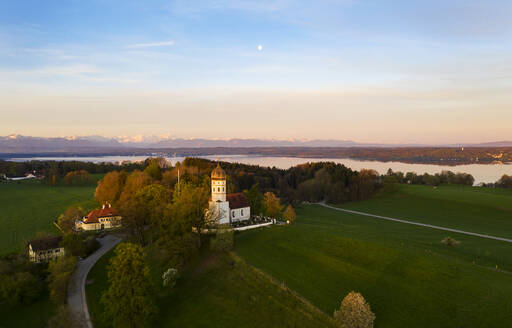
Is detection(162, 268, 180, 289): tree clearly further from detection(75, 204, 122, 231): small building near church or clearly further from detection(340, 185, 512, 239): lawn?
detection(340, 185, 512, 239): lawn

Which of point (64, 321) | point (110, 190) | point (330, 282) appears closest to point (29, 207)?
point (110, 190)

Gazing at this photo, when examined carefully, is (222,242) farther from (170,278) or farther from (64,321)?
(64,321)

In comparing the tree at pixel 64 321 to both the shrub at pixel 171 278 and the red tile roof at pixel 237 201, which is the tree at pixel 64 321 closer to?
the shrub at pixel 171 278

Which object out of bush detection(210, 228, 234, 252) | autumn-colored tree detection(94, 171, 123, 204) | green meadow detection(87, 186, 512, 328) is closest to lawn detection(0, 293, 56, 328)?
green meadow detection(87, 186, 512, 328)

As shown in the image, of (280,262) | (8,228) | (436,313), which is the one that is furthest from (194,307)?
(8,228)

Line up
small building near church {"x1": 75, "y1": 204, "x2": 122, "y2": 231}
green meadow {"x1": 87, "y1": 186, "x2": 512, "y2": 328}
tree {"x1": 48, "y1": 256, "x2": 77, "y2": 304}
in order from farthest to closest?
small building near church {"x1": 75, "y1": 204, "x2": 122, "y2": 231}, tree {"x1": 48, "y1": 256, "x2": 77, "y2": 304}, green meadow {"x1": 87, "y1": 186, "x2": 512, "y2": 328}

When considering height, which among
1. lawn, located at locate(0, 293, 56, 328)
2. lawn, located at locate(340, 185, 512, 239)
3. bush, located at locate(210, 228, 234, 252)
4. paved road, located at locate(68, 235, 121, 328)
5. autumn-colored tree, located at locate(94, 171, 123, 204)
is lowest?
lawn, located at locate(0, 293, 56, 328)

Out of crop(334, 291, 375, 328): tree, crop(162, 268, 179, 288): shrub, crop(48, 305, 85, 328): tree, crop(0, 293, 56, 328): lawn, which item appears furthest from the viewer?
crop(162, 268, 179, 288): shrub
